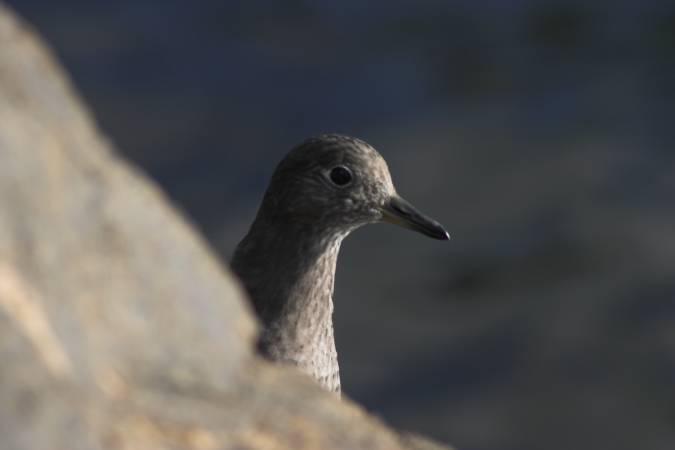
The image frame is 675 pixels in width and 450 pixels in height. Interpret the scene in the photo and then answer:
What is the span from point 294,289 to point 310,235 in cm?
29

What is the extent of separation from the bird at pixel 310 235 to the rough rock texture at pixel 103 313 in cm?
261

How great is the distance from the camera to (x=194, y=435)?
319 cm

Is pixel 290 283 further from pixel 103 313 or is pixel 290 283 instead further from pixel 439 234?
pixel 103 313

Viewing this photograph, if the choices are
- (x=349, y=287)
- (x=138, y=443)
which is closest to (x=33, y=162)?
(x=138, y=443)

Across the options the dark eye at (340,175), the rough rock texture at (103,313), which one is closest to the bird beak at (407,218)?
the dark eye at (340,175)

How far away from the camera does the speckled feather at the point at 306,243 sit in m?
6.10

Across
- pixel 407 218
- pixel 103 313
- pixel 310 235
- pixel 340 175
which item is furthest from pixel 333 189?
pixel 103 313

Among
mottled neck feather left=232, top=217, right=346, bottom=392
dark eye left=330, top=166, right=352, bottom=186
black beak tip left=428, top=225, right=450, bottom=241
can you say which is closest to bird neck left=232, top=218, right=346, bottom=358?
mottled neck feather left=232, top=217, right=346, bottom=392

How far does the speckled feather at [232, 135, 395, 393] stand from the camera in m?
6.10

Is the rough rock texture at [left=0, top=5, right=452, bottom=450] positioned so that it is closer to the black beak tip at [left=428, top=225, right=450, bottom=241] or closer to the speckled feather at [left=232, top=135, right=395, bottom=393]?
the speckled feather at [left=232, top=135, right=395, bottom=393]

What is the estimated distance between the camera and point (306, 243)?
21.0 feet

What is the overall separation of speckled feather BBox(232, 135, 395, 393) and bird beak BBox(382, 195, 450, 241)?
0.03 metres

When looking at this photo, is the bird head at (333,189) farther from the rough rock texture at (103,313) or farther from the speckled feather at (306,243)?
the rough rock texture at (103,313)

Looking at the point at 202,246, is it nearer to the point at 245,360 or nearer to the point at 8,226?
the point at 245,360
